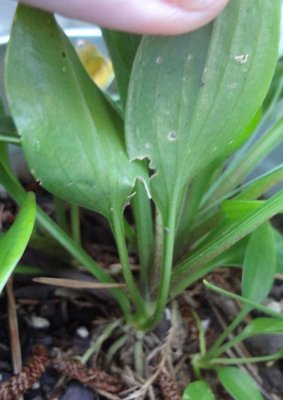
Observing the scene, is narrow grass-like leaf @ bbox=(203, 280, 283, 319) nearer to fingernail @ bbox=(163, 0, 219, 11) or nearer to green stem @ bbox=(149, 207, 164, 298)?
green stem @ bbox=(149, 207, 164, 298)

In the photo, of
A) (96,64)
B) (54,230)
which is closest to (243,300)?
(54,230)

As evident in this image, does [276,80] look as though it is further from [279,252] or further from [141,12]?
[141,12]

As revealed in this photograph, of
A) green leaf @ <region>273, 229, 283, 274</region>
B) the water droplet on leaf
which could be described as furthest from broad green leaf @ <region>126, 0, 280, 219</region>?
green leaf @ <region>273, 229, 283, 274</region>

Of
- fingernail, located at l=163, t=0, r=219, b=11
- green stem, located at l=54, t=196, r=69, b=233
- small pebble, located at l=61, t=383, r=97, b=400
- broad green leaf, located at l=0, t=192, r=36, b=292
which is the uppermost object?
fingernail, located at l=163, t=0, r=219, b=11

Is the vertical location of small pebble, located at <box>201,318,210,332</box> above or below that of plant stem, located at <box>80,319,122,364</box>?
above

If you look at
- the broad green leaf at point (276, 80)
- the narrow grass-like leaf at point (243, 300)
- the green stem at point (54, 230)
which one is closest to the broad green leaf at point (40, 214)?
the green stem at point (54, 230)

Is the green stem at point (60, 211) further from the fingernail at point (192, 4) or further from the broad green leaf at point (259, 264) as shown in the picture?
the fingernail at point (192, 4)

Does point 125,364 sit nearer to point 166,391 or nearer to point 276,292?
point 166,391
